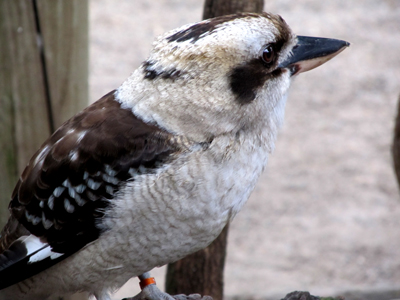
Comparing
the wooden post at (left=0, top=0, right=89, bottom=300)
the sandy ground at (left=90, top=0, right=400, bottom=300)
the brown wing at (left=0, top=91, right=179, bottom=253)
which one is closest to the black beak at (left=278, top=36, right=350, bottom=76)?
the brown wing at (left=0, top=91, right=179, bottom=253)

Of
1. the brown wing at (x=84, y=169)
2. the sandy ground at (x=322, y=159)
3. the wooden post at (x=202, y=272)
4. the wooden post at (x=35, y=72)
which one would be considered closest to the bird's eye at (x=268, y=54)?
the brown wing at (x=84, y=169)

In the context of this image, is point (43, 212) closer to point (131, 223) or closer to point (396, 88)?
point (131, 223)

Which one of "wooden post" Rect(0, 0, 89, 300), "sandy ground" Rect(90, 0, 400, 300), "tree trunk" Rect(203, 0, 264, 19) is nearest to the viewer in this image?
"wooden post" Rect(0, 0, 89, 300)

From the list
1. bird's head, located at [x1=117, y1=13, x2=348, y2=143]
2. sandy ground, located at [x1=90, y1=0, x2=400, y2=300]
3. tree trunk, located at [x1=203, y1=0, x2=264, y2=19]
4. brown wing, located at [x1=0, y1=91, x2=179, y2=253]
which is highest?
tree trunk, located at [x1=203, y1=0, x2=264, y2=19]

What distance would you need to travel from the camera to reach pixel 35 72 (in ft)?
7.82

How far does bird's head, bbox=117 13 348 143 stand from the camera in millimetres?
1767

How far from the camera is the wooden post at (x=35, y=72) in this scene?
7.59 feet

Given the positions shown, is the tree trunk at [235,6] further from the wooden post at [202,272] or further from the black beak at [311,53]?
the wooden post at [202,272]

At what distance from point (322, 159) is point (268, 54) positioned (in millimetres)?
4073

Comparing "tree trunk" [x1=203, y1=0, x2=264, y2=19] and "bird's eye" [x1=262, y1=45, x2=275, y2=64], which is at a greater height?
"tree trunk" [x1=203, y1=0, x2=264, y2=19]

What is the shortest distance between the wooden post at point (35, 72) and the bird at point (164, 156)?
492mm

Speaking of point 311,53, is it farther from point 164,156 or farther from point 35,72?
point 35,72

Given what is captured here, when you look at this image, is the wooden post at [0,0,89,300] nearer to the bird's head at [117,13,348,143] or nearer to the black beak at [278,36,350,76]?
the bird's head at [117,13,348,143]

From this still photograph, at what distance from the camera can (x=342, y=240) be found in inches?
193
